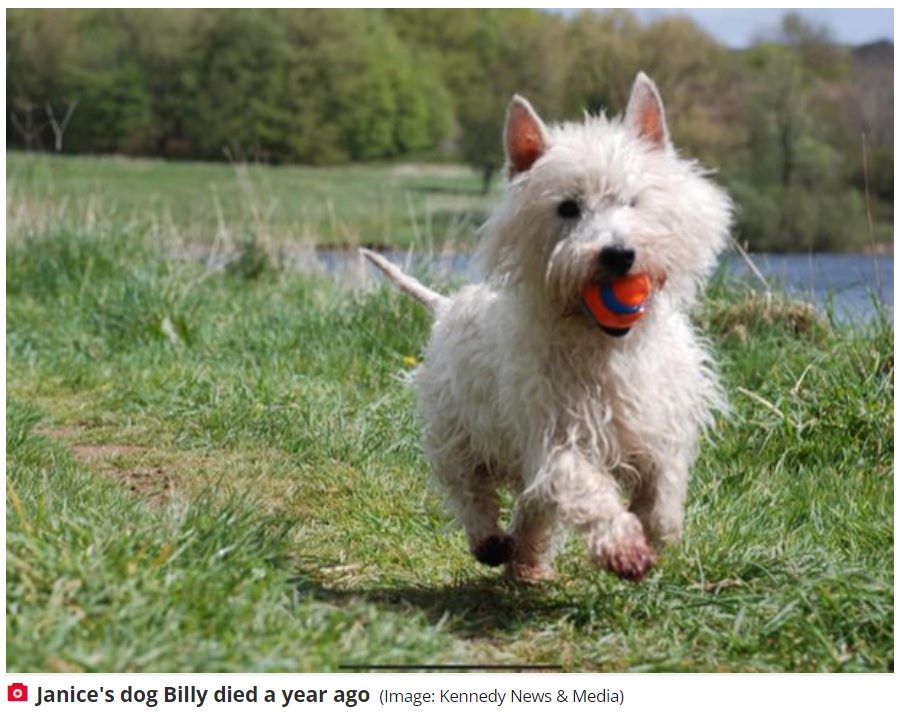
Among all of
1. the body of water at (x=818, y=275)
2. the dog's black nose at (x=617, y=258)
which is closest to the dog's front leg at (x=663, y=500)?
the dog's black nose at (x=617, y=258)

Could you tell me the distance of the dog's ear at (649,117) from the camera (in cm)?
450

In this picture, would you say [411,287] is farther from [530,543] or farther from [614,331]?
[614,331]

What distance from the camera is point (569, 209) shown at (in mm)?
4293

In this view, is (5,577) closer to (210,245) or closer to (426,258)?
(426,258)

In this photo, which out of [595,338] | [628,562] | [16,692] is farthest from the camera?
[595,338]

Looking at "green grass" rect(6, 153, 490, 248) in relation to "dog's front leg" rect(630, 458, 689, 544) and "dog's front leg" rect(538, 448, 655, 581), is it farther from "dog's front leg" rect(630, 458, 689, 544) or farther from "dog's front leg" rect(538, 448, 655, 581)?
"dog's front leg" rect(538, 448, 655, 581)

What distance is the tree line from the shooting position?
16.2m

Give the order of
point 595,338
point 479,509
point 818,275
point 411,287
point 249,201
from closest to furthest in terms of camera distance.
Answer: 1. point 595,338
2. point 479,509
3. point 411,287
4. point 818,275
5. point 249,201

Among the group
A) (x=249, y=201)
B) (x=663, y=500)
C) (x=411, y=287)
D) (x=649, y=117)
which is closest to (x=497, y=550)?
(x=663, y=500)

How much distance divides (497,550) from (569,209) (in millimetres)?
1229

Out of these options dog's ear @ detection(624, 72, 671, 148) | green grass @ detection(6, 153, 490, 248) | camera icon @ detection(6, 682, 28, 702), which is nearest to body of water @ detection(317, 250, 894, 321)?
green grass @ detection(6, 153, 490, 248)

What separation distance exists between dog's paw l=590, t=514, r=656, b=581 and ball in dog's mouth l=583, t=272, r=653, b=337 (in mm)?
579

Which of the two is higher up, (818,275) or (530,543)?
(818,275)

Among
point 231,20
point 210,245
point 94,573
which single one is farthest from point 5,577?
point 231,20
